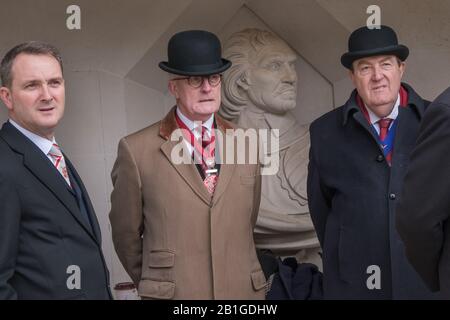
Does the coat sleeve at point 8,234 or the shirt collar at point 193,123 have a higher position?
the shirt collar at point 193,123

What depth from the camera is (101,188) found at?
4371 millimetres

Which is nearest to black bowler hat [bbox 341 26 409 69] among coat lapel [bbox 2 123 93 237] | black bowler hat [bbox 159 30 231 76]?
black bowler hat [bbox 159 30 231 76]

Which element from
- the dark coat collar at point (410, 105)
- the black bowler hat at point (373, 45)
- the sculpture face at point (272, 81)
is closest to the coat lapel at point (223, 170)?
the dark coat collar at point (410, 105)

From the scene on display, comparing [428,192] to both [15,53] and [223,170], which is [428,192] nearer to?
[223,170]

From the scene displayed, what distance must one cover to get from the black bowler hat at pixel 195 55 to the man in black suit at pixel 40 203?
1.64 ft

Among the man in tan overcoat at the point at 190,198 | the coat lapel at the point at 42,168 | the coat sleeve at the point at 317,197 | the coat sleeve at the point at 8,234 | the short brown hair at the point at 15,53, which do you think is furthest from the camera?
the coat sleeve at the point at 317,197

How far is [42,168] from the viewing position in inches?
104

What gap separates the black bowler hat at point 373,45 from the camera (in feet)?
10.7

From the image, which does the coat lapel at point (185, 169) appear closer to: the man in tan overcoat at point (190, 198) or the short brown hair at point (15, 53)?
the man in tan overcoat at point (190, 198)

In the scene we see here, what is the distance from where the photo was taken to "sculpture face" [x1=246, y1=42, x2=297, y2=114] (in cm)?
434

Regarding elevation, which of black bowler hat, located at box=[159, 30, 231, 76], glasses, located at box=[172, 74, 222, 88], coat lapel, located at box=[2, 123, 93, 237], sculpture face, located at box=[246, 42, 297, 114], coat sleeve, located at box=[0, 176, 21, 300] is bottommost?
coat sleeve, located at box=[0, 176, 21, 300]

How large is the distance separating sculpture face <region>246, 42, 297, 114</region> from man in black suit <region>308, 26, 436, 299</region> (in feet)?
3.16

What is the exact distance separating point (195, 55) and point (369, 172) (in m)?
0.70

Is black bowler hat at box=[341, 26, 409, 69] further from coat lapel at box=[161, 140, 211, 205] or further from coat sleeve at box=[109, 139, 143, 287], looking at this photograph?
coat sleeve at box=[109, 139, 143, 287]
